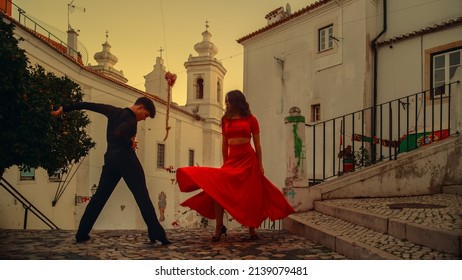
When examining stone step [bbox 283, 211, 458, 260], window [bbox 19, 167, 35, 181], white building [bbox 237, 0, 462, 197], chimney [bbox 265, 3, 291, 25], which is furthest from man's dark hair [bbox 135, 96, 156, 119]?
chimney [bbox 265, 3, 291, 25]

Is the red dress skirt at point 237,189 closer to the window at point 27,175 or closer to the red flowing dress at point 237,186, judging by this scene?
the red flowing dress at point 237,186

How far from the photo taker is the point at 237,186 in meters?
4.03

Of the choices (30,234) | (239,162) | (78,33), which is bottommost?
(30,234)

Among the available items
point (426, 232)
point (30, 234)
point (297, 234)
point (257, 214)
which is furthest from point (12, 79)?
point (426, 232)

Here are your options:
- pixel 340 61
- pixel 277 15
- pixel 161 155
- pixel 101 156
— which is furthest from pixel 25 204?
pixel 277 15

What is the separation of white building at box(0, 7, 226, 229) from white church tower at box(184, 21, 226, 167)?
43 millimetres

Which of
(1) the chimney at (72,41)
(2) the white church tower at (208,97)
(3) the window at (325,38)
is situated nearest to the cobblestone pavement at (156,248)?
(1) the chimney at (72,41)

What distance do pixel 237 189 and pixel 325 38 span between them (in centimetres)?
845

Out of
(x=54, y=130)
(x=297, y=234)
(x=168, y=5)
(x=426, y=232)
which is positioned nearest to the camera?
(x=426, y=232)

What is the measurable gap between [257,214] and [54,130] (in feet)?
9.20

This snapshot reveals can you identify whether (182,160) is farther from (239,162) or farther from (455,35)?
(455,35)

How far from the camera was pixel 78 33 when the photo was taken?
516 centimetres

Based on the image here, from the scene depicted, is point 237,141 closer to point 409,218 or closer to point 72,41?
point 409,218

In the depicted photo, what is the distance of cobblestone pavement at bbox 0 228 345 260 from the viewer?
138 inches
